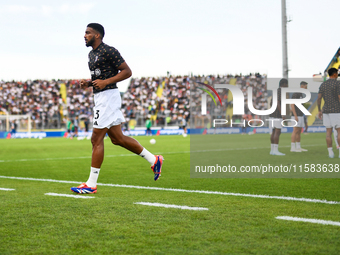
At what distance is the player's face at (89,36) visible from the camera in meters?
5.72

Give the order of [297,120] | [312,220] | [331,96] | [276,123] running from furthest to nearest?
[297,120]
[276,123]
[331,96]
[312,220]

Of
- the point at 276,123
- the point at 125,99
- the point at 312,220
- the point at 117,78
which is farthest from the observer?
the point at 125,99

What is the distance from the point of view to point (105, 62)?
562 centimetres

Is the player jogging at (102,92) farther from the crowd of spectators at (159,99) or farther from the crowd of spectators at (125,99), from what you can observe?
the crowd of spectators at (159,99)

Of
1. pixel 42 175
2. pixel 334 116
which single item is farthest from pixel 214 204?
pixel 334 116

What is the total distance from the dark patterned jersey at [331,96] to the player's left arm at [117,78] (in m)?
6.50

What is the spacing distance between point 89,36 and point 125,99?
4581 centimetres

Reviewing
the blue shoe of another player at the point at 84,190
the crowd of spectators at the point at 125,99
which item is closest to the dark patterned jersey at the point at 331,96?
the blue shoe of another player at the point at 84,190

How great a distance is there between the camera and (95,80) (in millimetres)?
5570

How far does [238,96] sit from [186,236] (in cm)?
588

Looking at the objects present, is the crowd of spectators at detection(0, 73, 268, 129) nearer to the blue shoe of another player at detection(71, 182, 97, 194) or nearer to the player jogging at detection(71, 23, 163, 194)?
the player jogging at detection(71, 23, 163, 194)

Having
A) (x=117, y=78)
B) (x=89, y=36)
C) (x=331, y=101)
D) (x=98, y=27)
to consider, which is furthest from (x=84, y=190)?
(x=331, y=101)

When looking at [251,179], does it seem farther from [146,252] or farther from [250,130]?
[250,130]

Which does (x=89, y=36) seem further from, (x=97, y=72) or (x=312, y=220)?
(x=312, y=220)
